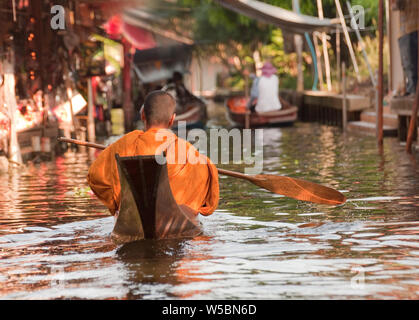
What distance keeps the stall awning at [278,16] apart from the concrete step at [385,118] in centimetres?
259

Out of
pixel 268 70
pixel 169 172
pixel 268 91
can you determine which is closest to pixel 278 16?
pixel 268 70

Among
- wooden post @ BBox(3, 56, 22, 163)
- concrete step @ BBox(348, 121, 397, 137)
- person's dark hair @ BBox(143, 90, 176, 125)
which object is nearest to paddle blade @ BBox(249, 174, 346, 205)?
person's dark hair @ BBox(143, 90, 176, 125)

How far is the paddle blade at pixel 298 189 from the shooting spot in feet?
34.2

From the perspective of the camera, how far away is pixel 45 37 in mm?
20984

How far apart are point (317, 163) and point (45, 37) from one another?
6.89 m

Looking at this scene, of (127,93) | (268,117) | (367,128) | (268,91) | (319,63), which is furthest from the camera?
(319,63)

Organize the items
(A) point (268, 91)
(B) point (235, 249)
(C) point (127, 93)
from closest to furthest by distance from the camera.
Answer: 1. (B) point (235, 249)
2. (A) point (268, 91)
3. (C) point (127, 93)

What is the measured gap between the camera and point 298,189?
10570mm

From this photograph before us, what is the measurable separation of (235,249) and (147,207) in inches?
32.0

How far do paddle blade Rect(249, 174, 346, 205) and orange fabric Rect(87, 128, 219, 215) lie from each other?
1.03m

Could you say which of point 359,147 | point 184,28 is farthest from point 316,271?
point 184,28

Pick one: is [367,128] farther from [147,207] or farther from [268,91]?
[147,207]

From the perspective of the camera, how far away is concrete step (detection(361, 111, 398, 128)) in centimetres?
2327

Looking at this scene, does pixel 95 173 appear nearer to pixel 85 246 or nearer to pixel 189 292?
pixel 85 246
